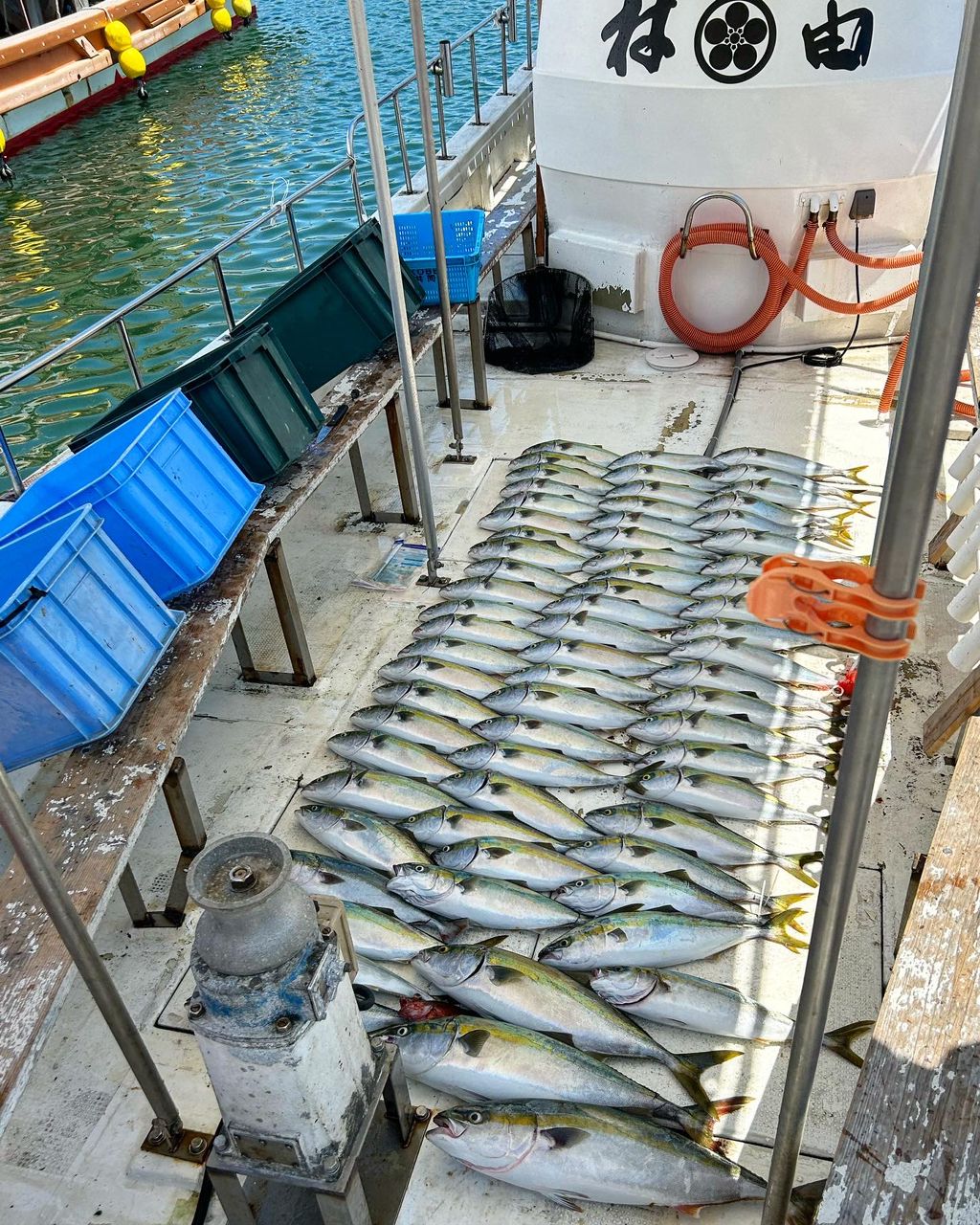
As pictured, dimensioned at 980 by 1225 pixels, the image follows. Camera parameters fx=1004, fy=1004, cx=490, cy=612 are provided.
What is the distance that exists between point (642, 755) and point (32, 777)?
2.30 m

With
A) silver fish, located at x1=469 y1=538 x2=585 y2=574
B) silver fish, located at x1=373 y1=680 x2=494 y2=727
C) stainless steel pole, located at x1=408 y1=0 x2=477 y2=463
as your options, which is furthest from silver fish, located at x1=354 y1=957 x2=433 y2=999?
stainless steel pole, located at x1=408 y1=0 x2=477 y2=463

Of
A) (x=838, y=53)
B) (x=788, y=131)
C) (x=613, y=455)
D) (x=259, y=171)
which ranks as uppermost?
(x=838, y=53)

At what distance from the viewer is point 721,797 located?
3.47 meters

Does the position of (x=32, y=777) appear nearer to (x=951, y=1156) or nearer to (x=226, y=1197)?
(x=226, y=1197)

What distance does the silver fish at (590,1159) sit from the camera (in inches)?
94.2

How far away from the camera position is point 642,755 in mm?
3668

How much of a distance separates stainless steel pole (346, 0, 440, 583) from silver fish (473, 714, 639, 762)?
4.17 feet

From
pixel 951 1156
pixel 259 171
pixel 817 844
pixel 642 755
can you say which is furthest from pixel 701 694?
pixel 259 171

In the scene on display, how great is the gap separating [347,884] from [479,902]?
42 centimetres

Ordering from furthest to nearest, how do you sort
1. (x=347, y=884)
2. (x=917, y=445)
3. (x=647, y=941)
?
(x=347, y=884) → (x=647, y=941) → (x=917, y=445)

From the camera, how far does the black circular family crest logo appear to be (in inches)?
226

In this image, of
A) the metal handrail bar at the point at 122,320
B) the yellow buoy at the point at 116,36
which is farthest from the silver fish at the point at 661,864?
the yellow buoy at the point at 116,36

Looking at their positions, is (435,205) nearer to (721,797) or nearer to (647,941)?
(721,797)

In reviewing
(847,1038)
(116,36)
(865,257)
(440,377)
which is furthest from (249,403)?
(116,36)
